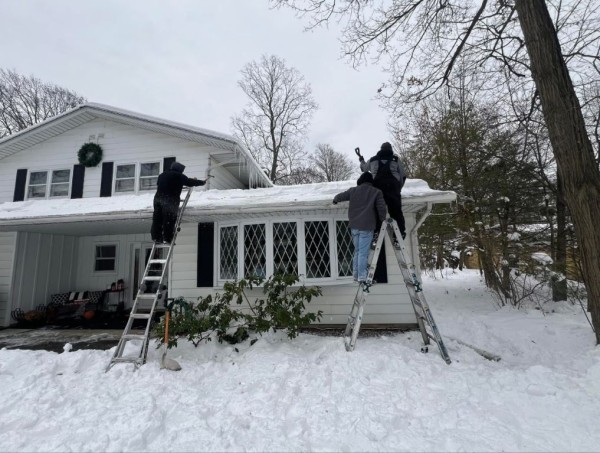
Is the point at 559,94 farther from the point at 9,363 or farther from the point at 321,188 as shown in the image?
the point at 9,363

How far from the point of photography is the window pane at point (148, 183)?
862 cm

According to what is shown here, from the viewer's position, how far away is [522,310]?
24.1 ft

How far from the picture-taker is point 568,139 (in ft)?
13.4

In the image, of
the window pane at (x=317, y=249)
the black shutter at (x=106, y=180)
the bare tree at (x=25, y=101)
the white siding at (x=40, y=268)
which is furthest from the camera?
the bare tree at (x=25, y=101)

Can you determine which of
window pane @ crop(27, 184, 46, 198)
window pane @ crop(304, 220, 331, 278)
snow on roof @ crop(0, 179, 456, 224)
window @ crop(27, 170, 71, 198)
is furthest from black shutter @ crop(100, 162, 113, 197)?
window pane @ crop(304, 220, 331, 278)

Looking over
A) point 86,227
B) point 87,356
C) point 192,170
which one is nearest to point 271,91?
point 192,170

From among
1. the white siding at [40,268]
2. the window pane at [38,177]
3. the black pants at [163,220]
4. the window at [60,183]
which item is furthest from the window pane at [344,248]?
the window pane at [38,177]

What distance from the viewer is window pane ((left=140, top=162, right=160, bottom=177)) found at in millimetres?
8742

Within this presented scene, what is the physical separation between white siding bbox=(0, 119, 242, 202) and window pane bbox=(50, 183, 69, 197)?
0.58 m

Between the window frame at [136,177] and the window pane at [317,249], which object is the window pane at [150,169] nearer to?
the window frame at [136,177]

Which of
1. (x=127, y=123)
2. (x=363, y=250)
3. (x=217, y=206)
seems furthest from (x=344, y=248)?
(x=127, y=123)

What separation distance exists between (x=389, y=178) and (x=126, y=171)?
792cm

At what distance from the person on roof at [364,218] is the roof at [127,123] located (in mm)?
4750

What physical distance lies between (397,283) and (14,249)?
9665 millimetres
